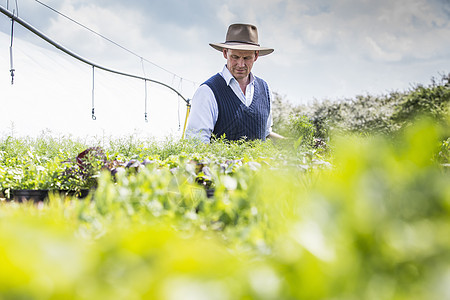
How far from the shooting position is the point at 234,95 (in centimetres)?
510

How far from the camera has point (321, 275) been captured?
0.28 metres

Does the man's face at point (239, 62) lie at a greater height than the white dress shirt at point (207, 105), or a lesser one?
greater

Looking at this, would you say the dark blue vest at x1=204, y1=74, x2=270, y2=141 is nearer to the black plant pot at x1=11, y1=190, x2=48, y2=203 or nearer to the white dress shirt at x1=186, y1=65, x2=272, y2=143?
the white dress shirt at x1=186, y1=65, x2=272, y2=143

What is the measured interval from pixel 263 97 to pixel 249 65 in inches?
24.5

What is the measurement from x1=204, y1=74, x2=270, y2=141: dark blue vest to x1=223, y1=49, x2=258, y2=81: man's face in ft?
0.69

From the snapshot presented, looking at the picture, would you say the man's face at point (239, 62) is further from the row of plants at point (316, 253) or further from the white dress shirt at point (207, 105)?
the row of plants at point (316, 253)

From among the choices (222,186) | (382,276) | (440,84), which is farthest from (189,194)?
(440,84)

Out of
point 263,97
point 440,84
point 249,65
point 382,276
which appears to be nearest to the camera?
point 382,276

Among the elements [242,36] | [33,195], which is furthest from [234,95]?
[33,195]

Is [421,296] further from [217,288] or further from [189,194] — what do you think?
[189,194]

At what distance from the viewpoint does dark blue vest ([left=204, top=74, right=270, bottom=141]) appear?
195 inches

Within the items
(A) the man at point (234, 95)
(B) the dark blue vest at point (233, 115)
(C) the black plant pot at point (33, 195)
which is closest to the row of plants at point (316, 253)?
(C) the black plant pot at point (33, 195)

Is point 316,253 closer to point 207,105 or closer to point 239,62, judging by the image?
point 207,105

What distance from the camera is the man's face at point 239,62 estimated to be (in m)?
5.04
